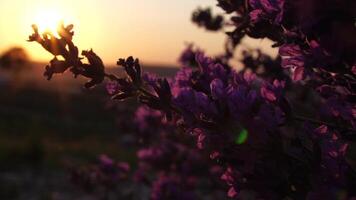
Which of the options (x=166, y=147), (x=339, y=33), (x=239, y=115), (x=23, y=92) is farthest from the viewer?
(x=23, y=92)

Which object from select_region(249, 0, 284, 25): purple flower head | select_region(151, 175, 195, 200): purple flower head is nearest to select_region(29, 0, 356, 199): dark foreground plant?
select_region(249, 0, 284, 25): purple flower head

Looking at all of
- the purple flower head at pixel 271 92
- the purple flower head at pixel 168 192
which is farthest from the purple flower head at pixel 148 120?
the purple flower head at pixel 271 92

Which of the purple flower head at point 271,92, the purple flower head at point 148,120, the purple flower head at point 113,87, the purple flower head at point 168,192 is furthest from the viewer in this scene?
the purple flower head at point 148,120

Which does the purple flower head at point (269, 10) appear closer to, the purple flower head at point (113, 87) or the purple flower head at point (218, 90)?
the purple flower head at point (218, 90)

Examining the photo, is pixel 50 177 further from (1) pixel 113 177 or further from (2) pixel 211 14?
(2) pixel 211 14

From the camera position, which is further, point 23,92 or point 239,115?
point 23,92

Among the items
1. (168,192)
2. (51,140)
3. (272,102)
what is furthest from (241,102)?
(51,140)

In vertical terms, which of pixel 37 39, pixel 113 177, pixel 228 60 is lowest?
pixel 113 177

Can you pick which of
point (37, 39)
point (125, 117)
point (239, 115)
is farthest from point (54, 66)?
point (125, 117)
